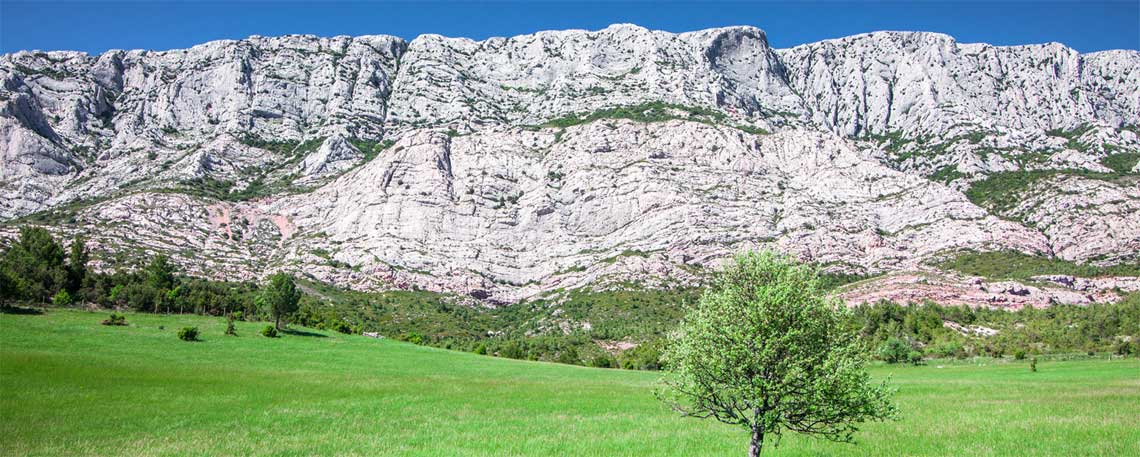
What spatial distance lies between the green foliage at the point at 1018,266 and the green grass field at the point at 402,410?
77.6m

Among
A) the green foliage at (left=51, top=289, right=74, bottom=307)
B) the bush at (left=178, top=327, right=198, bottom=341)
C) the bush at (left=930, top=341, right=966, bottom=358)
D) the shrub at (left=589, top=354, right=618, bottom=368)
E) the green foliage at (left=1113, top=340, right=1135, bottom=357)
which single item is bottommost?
the shrub at (left=589, top=354, right=618, bottom=368)

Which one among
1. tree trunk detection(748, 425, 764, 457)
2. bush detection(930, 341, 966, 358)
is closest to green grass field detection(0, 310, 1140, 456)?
tree trunk detection(748, 425, 764, 457)

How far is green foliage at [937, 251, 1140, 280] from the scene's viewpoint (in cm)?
12619

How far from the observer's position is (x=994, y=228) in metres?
143

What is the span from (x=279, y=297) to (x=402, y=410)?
50444 mm

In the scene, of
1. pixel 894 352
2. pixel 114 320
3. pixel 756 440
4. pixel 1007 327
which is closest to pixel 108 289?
pixel 114 320

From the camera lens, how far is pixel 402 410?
31.2 m

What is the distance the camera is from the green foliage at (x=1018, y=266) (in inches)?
4968

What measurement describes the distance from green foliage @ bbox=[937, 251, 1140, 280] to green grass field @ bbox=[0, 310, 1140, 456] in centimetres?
7758

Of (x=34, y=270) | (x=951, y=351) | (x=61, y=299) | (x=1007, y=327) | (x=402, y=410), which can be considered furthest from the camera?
(x=1007, y=327)

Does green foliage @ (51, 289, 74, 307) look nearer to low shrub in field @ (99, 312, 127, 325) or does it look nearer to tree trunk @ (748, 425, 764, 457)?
low shrub in field @ (99, 312, 127, 325)

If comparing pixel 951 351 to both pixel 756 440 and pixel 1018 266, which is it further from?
pixel 756 440

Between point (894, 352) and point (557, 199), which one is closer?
point (894, 352)

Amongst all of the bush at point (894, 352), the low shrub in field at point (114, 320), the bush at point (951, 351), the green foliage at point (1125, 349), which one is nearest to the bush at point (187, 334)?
the low shrub in field at point (114, 320)
